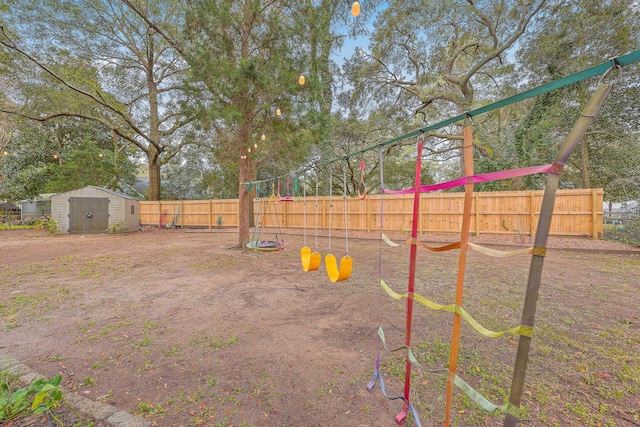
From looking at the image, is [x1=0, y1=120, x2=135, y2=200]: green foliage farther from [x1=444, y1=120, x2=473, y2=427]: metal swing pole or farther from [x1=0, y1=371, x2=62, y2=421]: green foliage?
[x1=444, y1=120, x2=473, y2=427]: metal swing pole

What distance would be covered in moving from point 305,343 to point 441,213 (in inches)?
330

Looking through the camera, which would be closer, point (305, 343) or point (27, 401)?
point (27, 401)

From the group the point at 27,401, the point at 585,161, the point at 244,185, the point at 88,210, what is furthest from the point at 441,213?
the point at 88,210

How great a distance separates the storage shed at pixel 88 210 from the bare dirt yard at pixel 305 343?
7807mm

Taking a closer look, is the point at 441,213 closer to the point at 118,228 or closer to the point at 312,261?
the point at 312,261

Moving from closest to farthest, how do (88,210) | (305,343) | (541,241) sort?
(541,241)
(305,343)
(88,210)

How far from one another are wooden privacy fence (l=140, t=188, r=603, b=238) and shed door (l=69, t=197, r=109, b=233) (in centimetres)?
324

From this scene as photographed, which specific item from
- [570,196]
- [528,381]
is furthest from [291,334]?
[570,196]

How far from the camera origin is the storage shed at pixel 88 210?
1100 cm

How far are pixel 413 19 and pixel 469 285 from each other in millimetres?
10848

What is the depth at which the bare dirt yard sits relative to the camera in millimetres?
1706

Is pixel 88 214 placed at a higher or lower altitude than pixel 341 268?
lower

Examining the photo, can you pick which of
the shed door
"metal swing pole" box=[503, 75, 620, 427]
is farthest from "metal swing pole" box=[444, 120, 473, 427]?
the shed door

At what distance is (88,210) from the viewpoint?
11242 millimetres
